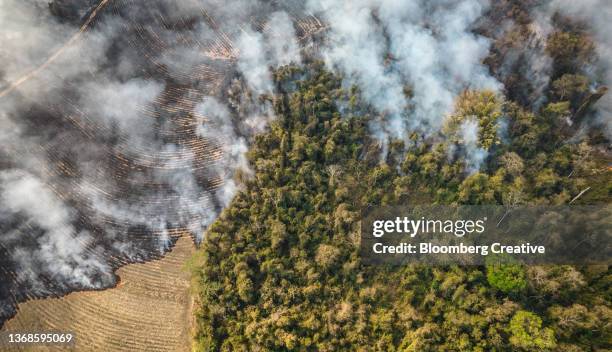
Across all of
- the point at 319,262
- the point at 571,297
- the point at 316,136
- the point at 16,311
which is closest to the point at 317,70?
the point at 316,136

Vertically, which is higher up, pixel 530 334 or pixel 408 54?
pixel 408 54

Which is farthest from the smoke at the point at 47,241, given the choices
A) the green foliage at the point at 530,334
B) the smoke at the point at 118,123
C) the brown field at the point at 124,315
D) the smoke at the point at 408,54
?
the green foliage at the point at 530,334

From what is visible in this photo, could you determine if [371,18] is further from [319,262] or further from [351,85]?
[319,262]

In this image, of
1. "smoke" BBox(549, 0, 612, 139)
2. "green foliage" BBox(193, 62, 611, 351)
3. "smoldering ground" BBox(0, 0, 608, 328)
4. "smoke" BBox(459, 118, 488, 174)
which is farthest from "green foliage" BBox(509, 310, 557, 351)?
"smoke" BBox(549, 0, 612, 139)

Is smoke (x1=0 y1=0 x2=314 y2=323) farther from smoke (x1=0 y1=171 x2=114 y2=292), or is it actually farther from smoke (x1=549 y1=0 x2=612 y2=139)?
smoke (x1=549 y1=0 x2=612 y2=139)

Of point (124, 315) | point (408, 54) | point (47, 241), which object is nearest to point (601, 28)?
point (408, 54)

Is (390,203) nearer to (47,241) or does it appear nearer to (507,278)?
(507,278)
